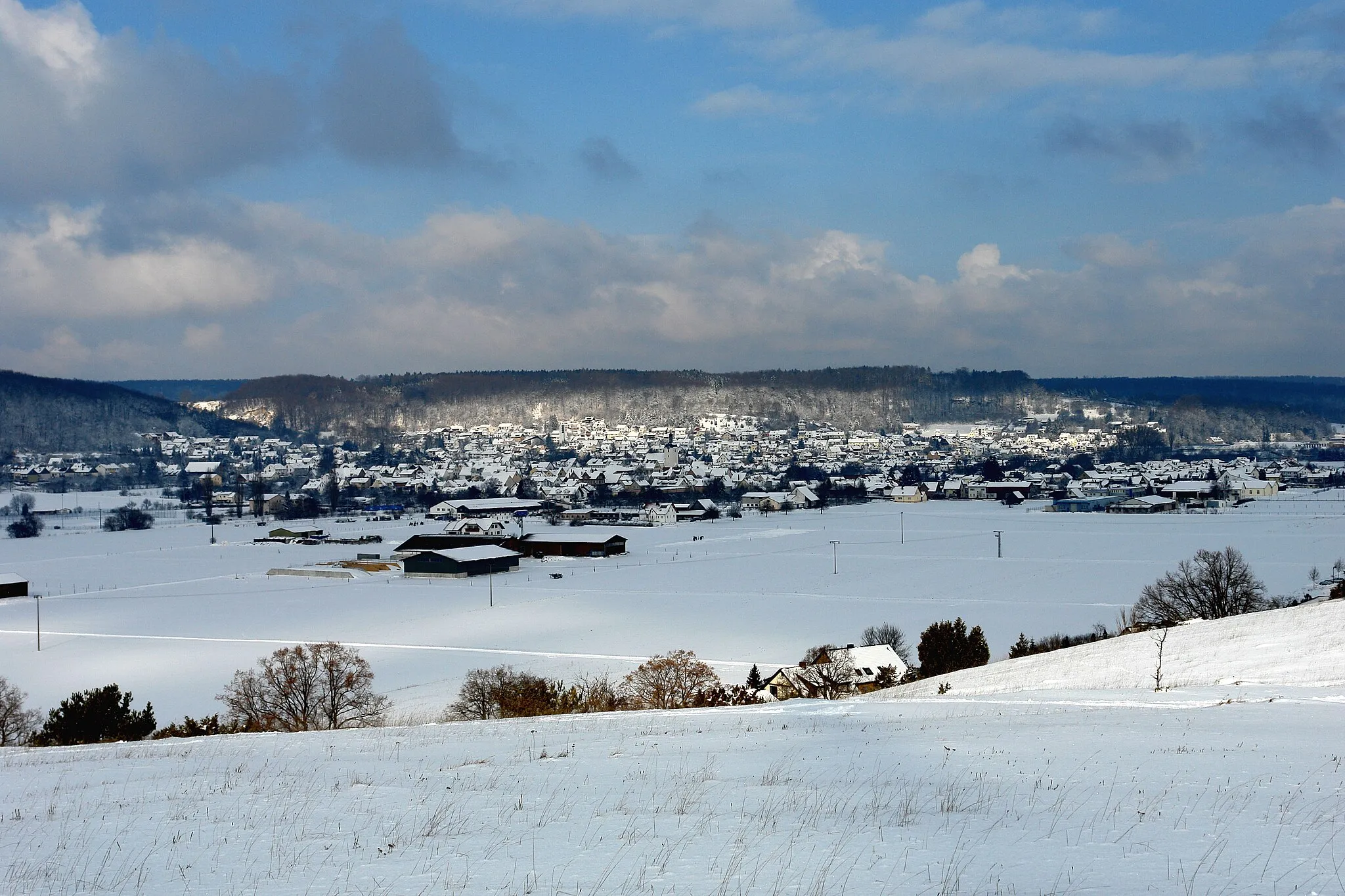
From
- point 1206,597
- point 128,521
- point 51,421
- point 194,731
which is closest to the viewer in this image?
point 194,731

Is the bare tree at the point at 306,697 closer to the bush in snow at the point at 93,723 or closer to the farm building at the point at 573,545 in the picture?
the bush in snow at the point at 93,723

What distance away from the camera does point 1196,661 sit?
15523 mm

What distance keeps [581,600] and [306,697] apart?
1669 cm

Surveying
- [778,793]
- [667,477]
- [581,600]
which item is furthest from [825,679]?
[667,477]

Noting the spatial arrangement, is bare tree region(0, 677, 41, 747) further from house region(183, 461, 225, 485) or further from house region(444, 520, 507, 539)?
house region(183, 461, 225, 485)

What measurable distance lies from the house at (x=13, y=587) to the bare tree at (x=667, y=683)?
100 ft

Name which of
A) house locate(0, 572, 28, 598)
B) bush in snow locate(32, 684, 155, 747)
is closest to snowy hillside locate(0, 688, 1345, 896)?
bush in snow locate(32, 684, 155, 747)

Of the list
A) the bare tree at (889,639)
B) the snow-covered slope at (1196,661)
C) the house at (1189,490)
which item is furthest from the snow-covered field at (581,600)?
the house at (1189,490)

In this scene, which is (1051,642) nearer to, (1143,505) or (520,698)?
(520,698)

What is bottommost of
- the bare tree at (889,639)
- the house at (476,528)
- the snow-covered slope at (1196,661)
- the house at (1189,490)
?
the house at (1189,490)

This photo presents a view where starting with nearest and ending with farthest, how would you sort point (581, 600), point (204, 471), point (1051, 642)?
1. point (1051, 642)
2. point (581, 600)
3. point (204, 471)

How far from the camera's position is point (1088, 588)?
34.8 metres

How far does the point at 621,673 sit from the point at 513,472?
377ft

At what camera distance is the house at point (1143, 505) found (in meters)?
78.4
